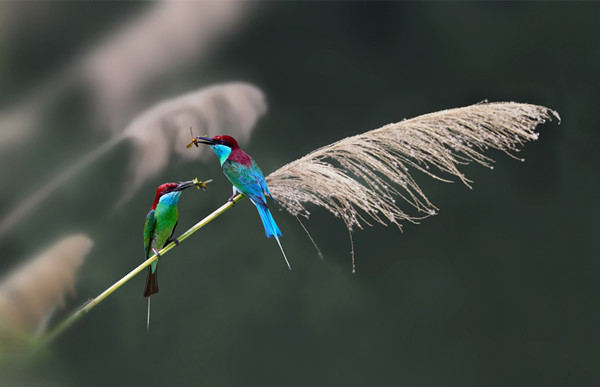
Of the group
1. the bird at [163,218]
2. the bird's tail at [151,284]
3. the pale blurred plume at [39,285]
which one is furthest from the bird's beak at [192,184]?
the pale blurred plume at [39,285]

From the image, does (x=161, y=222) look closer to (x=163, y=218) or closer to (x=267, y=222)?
(x=163, y=218)

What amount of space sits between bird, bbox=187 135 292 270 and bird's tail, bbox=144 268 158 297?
28 centimetres

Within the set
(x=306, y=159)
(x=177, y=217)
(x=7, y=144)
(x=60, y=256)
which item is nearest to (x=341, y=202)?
(x=306, y=159)

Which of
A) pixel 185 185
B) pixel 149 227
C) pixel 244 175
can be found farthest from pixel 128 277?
pixel 244 175

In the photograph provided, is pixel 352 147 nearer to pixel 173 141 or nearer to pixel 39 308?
pixel 173 141

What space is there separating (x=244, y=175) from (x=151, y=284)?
1.24 feet

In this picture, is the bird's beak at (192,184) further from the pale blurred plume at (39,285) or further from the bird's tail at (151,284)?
the pale blurred plume at (39,285)

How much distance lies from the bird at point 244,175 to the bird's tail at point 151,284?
0.93 feet

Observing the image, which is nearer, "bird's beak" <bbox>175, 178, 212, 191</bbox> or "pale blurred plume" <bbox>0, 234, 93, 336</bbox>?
"bird's beak" <bbox>175, 178, 212, 191</bbox>

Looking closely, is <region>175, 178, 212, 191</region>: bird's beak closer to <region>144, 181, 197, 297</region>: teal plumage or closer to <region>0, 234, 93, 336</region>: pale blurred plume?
<region>144, 181, 197, 297</region>: teal plumage

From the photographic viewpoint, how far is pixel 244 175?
131cm

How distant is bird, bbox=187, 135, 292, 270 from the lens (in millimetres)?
1287

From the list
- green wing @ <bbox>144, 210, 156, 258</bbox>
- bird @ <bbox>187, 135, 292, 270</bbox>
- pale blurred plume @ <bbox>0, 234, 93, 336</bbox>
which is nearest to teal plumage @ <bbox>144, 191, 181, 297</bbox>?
green wing @ <bbox>144, 210, 156, 258</bbox>

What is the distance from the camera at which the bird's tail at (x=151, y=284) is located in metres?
1.35
